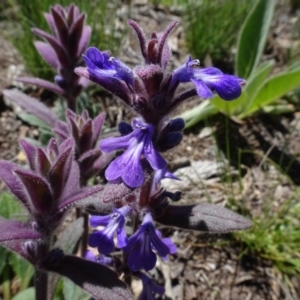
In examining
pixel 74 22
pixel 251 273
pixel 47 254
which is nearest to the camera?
pixel 47 254

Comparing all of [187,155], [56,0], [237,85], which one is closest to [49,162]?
[237,85]

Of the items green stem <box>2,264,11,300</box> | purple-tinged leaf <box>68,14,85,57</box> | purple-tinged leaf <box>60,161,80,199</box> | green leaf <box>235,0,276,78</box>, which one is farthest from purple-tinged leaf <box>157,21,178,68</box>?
green leaf <box>235,0,276,78</box>

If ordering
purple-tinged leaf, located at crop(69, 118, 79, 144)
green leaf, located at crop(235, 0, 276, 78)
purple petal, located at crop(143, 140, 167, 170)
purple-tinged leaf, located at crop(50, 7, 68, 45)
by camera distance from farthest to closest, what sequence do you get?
green leaf, located at crop(235, 0, 276, 78), purple-tinged leaf, located at crop(50, 7, 68, 45), purple-tinged leaf, located at crop(69, 118, 79, 144), purple petal, located at crop(143, 140, 167, 170)

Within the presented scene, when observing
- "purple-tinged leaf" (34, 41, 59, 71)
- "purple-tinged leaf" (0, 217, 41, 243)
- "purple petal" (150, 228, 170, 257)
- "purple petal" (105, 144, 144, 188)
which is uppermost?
"purple-tinged leaf" (34, 41, 59, 71)

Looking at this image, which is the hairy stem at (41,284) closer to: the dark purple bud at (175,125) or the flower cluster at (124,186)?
the flower cluster at (124,186)

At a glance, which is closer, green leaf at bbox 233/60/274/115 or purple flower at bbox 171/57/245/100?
purple flower at bbox 171/57/245/100

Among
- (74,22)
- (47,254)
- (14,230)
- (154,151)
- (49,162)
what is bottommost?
(47,254)

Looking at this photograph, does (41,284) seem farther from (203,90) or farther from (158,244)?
(203,90)

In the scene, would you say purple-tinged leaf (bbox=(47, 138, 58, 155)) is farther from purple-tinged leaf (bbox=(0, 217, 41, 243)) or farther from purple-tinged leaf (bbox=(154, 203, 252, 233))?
purple-tinged leaf (bbox=(154, 203, 252, 233))

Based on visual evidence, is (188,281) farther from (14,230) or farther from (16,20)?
(16,20)
